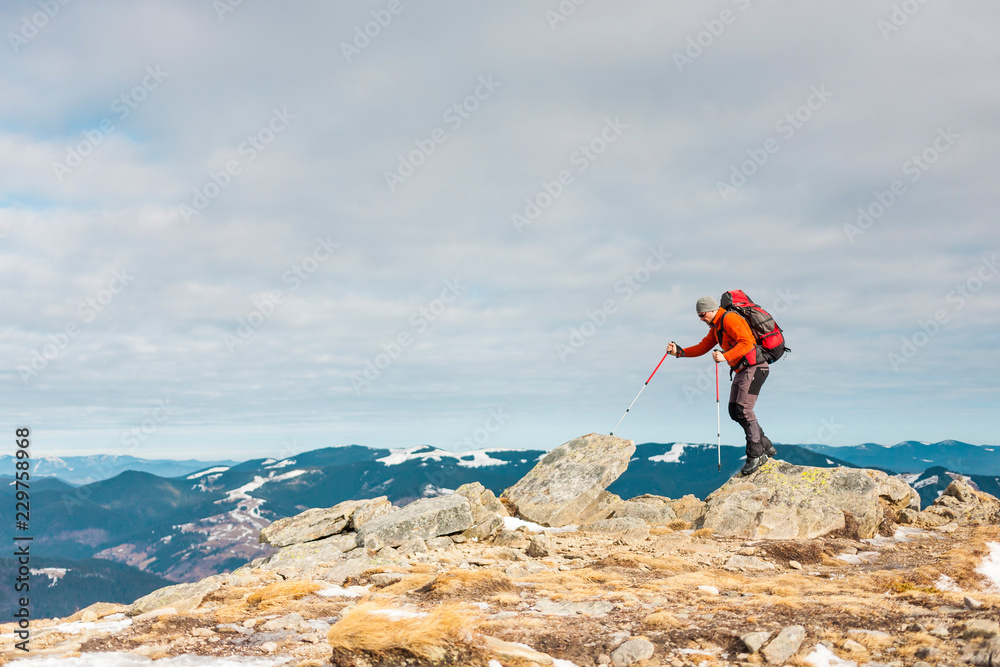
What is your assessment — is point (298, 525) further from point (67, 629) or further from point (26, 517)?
point (67, 629)

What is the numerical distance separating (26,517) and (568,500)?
1965cm

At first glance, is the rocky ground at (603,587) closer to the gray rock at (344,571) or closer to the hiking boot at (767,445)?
the gray rock at (344,571)

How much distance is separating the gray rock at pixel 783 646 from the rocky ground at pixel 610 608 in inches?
2.9

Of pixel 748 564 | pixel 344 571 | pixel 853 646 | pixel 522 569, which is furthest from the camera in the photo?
pixel 748 564

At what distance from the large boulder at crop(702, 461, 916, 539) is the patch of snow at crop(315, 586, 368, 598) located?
13.4m

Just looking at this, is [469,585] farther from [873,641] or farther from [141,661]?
[873,641]

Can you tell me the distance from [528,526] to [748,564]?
9803mm

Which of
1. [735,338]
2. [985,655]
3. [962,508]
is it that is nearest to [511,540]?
[735,338]

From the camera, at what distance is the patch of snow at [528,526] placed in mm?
22906

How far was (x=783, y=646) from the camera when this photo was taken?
7859mm

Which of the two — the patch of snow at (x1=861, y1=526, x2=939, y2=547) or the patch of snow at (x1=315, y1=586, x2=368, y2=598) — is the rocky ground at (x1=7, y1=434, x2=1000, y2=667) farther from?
the patch of snow at (x1=861, y1=526, x2=939, y2=547)

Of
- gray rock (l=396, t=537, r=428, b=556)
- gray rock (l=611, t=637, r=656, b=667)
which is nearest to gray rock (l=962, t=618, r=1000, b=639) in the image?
gray rock (l=611, t=637, r=656, b=667)

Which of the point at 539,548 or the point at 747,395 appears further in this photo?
the point at 539,548

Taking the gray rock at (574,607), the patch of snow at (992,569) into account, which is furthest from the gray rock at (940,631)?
the patch of snow at (992,569)
